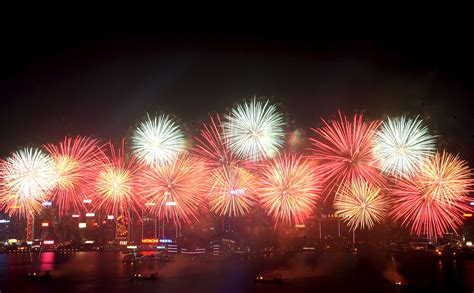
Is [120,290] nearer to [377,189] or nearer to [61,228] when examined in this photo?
[377,189]

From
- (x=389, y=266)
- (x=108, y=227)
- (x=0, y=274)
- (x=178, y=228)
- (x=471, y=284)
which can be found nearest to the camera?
(x=471, y=284)

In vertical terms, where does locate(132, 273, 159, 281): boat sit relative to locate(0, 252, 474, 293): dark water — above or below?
above

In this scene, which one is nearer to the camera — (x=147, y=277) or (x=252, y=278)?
(x=252, y=278)

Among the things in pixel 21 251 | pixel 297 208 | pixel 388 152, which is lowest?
pixel 21 251

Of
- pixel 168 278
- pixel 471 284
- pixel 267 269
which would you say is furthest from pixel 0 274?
pixel 471 284

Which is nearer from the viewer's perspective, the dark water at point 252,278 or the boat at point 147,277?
the dark water at point 252,278

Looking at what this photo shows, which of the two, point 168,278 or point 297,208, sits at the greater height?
point 297,208

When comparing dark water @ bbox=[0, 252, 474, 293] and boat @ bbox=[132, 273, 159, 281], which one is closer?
dark water @ bbox=[0, 252, 474, 293]

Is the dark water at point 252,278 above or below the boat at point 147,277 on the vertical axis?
below

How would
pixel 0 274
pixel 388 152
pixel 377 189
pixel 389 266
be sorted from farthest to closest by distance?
pixel 389 266, pixel 0 274, pixel 377 189, pixel 388 152

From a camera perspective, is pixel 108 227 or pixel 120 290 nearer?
pixel 120 290

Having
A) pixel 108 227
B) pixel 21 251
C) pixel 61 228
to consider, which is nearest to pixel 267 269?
pixel 21 251
